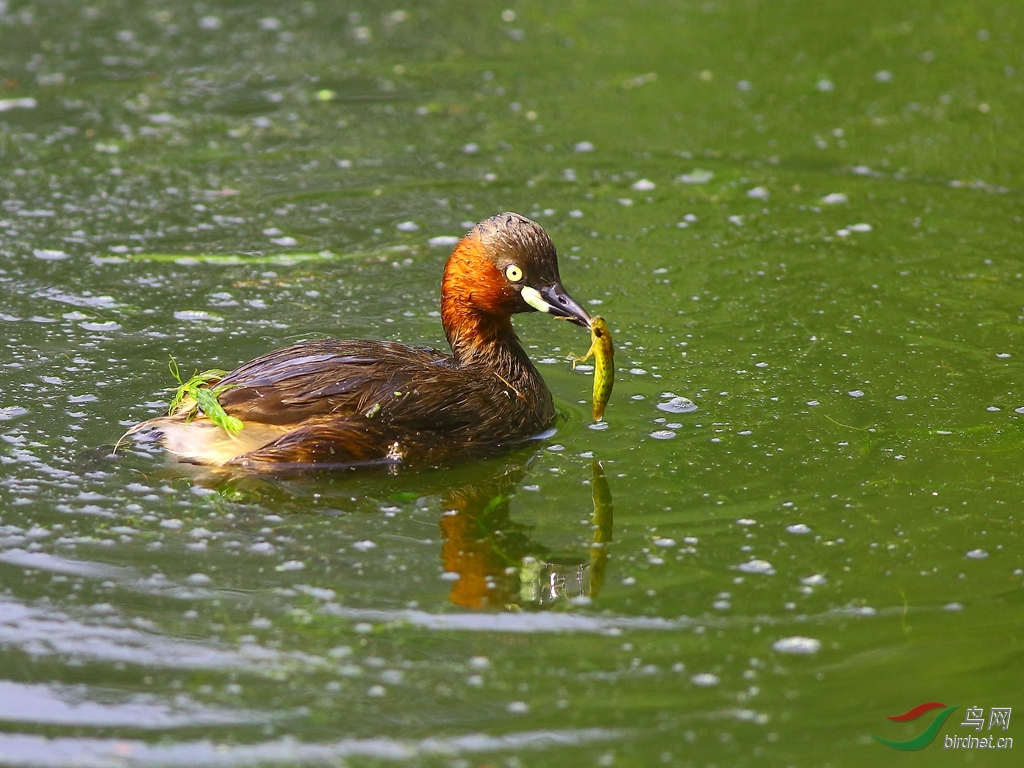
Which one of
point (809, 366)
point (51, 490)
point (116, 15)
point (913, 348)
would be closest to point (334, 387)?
point (51, 490)

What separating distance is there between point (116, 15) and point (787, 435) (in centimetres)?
927

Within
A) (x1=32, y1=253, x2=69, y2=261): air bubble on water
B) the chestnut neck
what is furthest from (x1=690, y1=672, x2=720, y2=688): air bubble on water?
(x1=32, y1=253, x2=69, y2=261): air bubble on water

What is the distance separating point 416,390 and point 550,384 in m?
1.08

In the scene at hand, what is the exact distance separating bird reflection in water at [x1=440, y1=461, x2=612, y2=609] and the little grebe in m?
0.40

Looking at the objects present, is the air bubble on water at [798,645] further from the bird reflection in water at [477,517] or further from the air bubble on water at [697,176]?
the air bubble on water at [697,176]

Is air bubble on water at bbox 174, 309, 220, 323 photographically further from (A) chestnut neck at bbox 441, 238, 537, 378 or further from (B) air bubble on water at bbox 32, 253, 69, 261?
(A) chestnut neck at bbox 441, 238, 537, 378

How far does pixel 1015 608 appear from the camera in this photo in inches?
186

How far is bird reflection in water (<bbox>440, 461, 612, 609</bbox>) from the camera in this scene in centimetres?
484

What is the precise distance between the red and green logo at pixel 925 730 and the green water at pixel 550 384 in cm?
4

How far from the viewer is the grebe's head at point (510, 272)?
6031 mm

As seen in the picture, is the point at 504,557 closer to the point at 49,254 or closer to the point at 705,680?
the point at 705,680

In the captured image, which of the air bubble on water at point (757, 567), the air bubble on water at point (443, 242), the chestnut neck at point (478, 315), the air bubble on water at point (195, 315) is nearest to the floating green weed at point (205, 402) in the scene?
the chestnut neck at point (478, 315)

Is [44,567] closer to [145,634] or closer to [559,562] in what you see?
[145,634]

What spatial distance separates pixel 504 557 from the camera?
5.12 m
